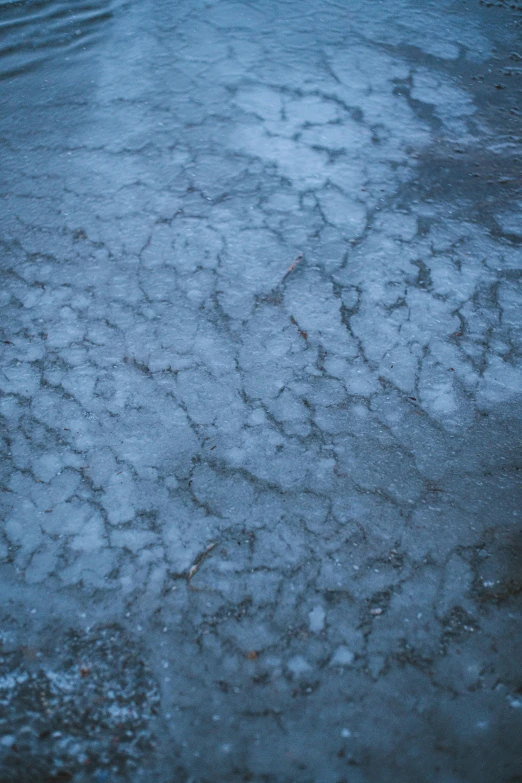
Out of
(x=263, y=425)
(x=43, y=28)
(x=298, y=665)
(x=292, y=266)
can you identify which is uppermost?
(x=43, y=28)

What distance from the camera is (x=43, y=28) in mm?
3758

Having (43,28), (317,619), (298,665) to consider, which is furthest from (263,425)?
(43,28)

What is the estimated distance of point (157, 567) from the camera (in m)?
1.57

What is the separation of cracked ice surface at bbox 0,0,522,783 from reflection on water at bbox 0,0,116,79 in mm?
310

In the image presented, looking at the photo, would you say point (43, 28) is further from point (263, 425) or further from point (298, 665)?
point (298, 665)

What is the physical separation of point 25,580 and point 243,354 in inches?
40.1

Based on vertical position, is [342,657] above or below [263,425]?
below

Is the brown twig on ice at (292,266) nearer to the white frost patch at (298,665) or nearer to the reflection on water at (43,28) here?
the white frost patch at (298,665)

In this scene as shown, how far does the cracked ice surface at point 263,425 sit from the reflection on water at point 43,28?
0.31 m

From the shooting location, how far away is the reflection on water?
11.6 ft

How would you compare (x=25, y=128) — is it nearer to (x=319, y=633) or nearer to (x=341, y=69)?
(x=341, y=69)

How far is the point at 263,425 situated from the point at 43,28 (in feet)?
11.5

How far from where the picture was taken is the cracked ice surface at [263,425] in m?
1.34

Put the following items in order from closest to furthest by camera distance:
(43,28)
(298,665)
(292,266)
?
(298,665) < (292,266) < (43,28)
